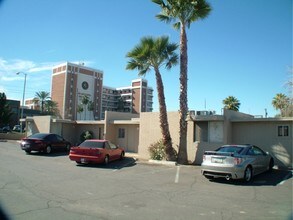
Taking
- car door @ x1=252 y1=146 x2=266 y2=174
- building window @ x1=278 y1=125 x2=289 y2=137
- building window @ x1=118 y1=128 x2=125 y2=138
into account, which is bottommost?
car door @ x1=252 y1=146 x2=266 y2=174

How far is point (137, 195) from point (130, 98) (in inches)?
5704

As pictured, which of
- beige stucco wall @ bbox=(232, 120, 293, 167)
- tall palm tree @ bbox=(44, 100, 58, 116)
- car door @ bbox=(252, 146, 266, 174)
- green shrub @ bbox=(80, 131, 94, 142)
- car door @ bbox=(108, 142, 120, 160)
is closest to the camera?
car door @ bbox=(252, 146, 266, 174)

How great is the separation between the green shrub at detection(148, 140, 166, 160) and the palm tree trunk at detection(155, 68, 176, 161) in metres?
0.62

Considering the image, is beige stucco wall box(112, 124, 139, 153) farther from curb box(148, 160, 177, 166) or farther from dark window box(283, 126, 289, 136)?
dark window box(283, 126, 289, 136)

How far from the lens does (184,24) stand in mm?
18844

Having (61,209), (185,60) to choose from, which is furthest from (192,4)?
(61,209)

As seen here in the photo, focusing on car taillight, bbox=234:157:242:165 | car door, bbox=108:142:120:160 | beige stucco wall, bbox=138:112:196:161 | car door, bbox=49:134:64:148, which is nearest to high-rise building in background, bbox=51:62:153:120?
car door, bbox=49:134:64:148

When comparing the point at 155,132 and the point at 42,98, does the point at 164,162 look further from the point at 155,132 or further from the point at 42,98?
the point at 42,98

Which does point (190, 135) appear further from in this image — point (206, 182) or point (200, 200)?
point (200, 200)

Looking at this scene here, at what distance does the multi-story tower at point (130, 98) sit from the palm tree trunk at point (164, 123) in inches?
5099

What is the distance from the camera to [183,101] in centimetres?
1834

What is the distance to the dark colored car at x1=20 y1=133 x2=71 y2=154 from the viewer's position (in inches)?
866

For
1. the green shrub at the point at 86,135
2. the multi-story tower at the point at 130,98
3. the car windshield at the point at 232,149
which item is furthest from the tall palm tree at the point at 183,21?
the multi-story tower at the point at 130,98

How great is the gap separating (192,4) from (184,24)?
128 cm
